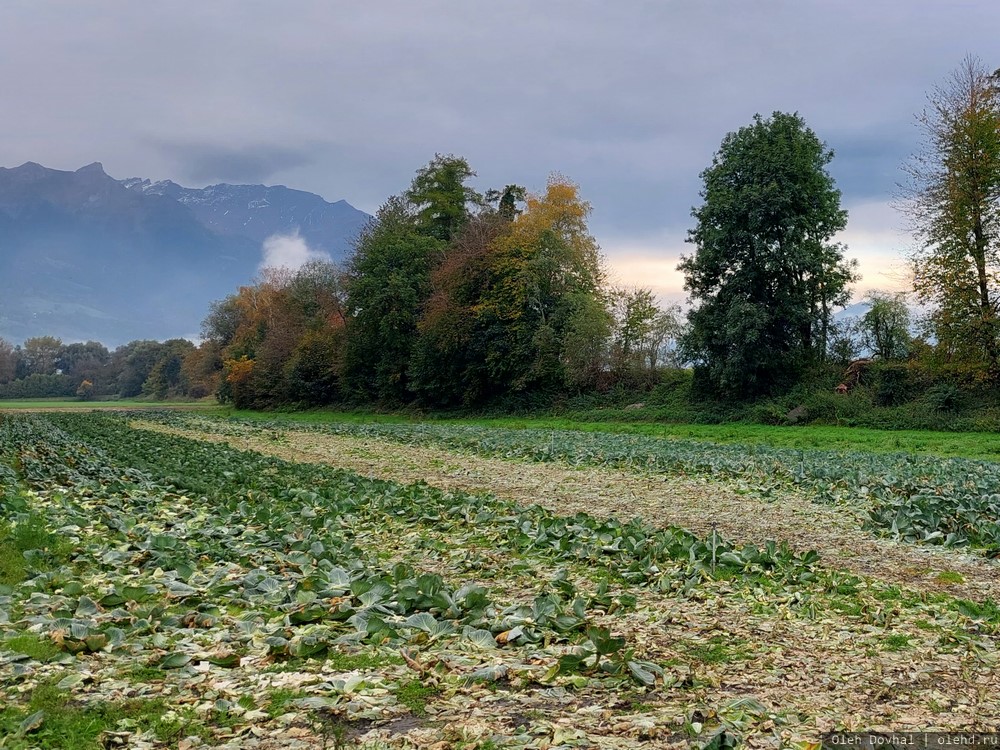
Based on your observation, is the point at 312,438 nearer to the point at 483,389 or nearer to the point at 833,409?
the point at 483,389

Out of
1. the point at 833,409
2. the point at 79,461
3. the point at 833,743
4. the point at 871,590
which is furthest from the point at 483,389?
the point at 833,743

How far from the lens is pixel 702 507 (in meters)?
11.9

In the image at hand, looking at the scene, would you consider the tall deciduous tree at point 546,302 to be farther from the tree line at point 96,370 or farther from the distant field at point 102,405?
the tree line at point 96,370

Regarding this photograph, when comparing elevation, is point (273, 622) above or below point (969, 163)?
below

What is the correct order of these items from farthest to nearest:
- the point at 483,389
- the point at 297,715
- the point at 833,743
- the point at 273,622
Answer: the point at 483,389, the point at 273,622, the point at 297,715, the point at 833,743

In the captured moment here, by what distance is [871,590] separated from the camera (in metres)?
7.05

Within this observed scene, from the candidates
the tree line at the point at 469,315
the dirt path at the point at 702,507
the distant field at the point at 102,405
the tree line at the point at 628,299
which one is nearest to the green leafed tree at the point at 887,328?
the tree line at the point at 628,299

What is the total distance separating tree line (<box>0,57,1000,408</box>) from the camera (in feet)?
96.6

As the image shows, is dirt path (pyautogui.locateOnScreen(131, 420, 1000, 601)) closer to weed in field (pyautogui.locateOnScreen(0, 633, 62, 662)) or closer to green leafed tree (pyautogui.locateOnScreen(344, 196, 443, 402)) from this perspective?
weed in field (pyautogui.locateOnScreen(0, 633, 62, 662))

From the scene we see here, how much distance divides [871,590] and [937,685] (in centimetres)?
240

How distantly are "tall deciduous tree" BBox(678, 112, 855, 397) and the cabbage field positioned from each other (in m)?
20.9

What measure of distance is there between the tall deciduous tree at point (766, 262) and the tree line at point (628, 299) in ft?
0.31

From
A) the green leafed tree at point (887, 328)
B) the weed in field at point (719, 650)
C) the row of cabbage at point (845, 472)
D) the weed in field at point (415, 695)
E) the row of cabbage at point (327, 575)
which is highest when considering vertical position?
the green leafed tree at point (887, 328)

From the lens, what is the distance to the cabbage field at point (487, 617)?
13.9 ft
